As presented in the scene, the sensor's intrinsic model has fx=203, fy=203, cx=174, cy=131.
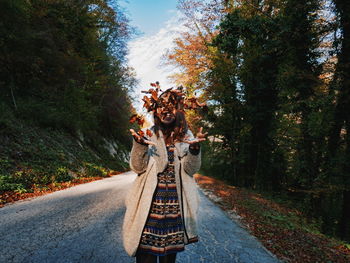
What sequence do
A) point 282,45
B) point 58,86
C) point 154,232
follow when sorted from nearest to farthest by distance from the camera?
point 154,232 < point 282,45 < point 58,86

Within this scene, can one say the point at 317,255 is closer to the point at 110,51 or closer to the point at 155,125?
the point at 155,125

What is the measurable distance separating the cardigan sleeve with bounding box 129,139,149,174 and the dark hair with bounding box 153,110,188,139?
257 mm

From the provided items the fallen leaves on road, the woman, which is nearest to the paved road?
the fallen leaves on road

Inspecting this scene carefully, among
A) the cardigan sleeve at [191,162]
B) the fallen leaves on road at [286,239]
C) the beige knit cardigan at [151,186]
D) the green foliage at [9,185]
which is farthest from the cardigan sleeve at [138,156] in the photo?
the green foliage at [9,185]

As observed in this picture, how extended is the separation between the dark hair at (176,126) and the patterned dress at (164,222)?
0.33 metres

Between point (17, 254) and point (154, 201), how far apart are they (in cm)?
273

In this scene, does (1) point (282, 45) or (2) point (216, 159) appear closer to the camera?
(1) point (282, 45)

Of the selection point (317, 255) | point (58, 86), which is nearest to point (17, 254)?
point (317, 255)

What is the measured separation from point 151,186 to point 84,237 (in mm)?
2781

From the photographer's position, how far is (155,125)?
2059 mm

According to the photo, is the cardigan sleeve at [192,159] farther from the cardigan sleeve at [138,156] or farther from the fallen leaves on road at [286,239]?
the fallen leaves on road at [286,239]

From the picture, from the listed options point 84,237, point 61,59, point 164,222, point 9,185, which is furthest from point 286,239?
point 61,59

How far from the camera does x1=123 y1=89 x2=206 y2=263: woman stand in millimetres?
1810

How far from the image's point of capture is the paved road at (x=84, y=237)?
3.12 meters
